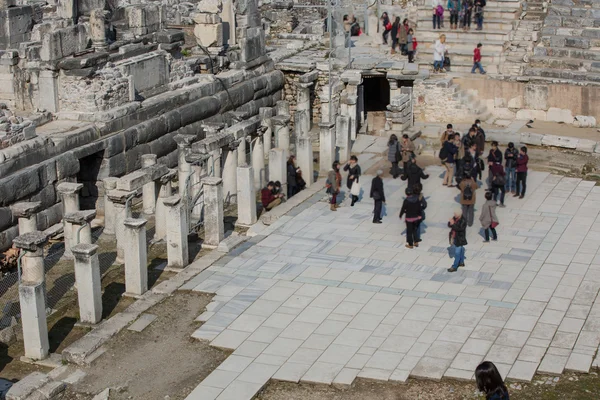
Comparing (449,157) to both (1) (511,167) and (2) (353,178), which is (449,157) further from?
(2) (353,178)

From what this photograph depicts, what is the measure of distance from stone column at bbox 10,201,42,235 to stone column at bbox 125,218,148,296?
3.14 m

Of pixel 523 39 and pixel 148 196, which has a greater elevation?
pixel 523 39

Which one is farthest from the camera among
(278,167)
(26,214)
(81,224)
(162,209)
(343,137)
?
(343,137)

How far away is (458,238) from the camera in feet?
68.0

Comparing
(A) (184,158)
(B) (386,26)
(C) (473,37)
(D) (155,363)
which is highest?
(B) (386,26)

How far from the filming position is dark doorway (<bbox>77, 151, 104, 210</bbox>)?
26.0m

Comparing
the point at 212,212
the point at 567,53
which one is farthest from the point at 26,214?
the point at 567,53

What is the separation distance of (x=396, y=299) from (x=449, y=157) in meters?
7.48

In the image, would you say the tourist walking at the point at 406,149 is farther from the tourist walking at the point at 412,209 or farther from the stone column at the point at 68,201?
the stone column at the point at 68,201

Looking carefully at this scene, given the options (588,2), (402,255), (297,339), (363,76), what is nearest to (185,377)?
(297,339)

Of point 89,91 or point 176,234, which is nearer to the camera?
point 176,234

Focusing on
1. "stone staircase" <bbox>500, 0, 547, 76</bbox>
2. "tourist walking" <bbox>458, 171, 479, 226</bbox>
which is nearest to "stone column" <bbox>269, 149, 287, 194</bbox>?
"tourist walking" <bbox>458, 171, 479, 226</bbox>

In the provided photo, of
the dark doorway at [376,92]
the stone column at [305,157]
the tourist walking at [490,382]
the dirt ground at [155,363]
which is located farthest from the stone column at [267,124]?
the tourist walking at [490,382]

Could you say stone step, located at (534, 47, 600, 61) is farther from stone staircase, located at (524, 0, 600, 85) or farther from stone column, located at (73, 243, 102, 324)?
stone column, located at (73, 243, 102, 324)
